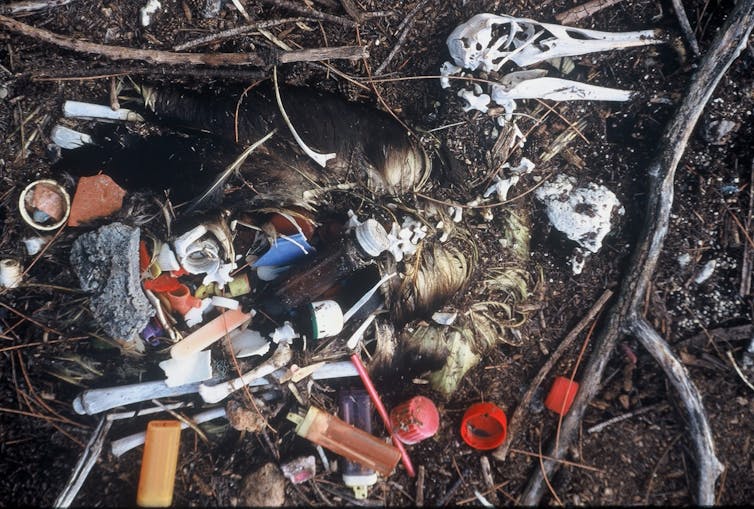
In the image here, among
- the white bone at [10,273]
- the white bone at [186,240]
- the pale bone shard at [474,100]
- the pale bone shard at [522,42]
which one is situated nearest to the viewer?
the white bone at [186,240]

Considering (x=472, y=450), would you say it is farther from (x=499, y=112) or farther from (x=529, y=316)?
(x=499, y=112)

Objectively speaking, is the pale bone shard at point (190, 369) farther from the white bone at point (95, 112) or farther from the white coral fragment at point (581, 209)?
the white coral fragment at point (581, 209)

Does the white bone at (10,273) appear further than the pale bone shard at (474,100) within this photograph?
No

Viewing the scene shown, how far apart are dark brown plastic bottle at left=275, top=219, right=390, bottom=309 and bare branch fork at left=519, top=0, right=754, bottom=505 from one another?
143 cm

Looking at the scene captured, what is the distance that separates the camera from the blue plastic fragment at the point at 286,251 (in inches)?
94.9

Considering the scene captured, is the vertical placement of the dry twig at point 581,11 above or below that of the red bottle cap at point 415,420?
above

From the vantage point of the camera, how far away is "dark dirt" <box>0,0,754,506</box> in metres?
2.38

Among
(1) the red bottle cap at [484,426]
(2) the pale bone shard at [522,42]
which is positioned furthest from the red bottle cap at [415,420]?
(2) the pale bone shard at [522,42]

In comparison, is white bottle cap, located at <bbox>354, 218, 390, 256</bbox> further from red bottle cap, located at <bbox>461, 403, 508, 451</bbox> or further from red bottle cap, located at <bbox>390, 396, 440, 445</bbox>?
red bottle cap, located at <bbox>461, 403, 508, 451</bbox>

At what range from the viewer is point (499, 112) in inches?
103

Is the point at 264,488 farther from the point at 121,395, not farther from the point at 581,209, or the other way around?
the point at 581,209

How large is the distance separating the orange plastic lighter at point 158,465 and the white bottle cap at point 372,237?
1373 millimetres

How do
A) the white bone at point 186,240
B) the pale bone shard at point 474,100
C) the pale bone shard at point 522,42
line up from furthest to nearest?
1. the pale bone shard at point 474,100
2. the pale bone shard at point 522,42
3. the white bone at point 186,240

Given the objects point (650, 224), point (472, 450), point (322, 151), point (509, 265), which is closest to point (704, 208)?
point (650, 224)
